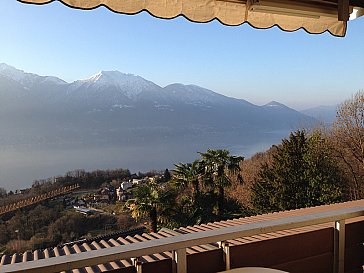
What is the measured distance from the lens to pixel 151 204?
16.6 meters

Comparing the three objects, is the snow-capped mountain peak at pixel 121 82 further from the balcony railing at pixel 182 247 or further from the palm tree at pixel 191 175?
the balcony railing at pixel 182 247

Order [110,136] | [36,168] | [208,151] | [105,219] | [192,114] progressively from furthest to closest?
[192,114], [110,136], [36,168], [105,219], [208,151]

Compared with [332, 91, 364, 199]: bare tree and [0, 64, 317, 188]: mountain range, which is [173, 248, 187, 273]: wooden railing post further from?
[0, 64, 317, 188]: mountain range

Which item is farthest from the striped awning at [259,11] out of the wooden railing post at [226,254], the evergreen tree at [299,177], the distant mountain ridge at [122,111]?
the distant mountain ridge at [122,111]

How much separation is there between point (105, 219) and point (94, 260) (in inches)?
899

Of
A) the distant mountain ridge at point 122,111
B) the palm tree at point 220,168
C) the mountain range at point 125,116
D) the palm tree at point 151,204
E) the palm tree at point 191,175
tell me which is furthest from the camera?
the distant mountain ridge at point 122,111

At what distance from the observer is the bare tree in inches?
666

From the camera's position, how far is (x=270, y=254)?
1491mm

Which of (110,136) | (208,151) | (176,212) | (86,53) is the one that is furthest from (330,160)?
(86,53)

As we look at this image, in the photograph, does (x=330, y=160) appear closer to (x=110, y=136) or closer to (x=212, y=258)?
(x=212, y=258)

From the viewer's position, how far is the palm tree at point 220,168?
2017 cm

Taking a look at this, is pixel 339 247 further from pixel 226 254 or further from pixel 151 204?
pixel 151 204

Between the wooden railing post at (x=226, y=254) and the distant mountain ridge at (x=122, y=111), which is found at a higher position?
the distant mountain ridge at (x=122, y=111)

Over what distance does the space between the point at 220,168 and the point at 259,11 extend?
19.2m
